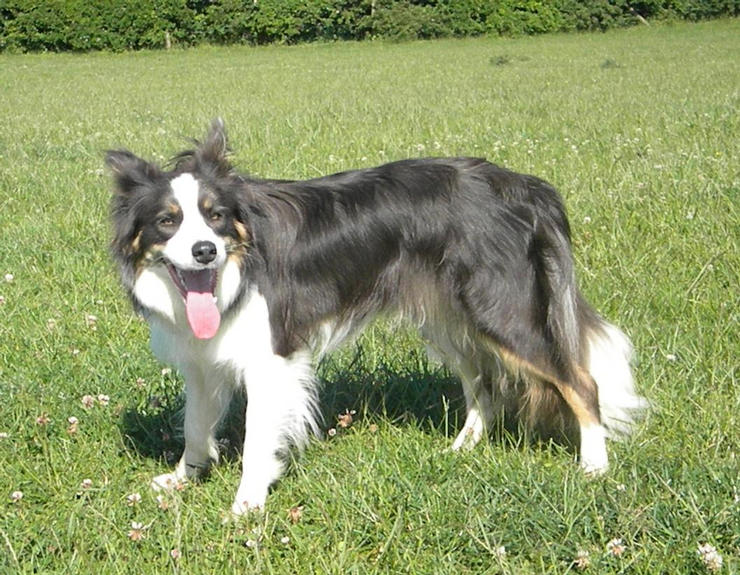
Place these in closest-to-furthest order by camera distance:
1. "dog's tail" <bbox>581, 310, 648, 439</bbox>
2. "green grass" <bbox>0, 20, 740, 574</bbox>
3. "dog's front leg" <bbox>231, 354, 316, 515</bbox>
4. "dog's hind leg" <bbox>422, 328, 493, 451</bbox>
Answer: "green grass" <bbox>0, 20, 740, 574</bbox> < "dog's front leg" <bbox>231, 354, 316, 515</bbox> < "dog's tail" <bbox>581, 310, 648, 439</bbox> < "dog's hind leg" <bbox>422, 328, 493, 451</bbox>

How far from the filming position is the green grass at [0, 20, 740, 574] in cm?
325

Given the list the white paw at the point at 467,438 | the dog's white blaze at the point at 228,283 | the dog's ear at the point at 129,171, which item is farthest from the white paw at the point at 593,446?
the dog's ear at the point at 129,171

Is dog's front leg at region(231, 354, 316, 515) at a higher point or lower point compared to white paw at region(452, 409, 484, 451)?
higher

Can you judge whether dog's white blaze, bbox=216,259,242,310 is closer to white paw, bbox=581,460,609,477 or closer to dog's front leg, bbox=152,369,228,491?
A: dog's front leg, bbox=152,369,228,491

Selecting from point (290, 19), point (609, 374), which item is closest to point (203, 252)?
point (609, 374)

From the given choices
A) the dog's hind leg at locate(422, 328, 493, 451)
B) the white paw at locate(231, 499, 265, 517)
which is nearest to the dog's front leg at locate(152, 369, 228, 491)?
the white paw at locate(231, 499, 265, 517)

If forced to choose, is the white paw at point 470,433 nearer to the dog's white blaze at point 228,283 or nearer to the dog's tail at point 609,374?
the dog's tail at point 609,374

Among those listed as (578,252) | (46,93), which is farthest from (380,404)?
(46,93)

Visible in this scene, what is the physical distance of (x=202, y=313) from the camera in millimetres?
3496

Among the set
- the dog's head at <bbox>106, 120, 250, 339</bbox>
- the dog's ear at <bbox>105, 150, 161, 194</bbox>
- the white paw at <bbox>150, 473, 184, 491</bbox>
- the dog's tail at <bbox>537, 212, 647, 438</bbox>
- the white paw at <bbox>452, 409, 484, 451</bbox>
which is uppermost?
the dog's ear at <bbox>105, 150, 161, 194</bbox>

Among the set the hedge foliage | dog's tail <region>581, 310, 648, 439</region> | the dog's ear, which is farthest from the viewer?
the hedge foliage

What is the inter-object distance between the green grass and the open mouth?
27.7 inches

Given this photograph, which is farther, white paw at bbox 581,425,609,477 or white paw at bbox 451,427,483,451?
white paw at bbox 451,427,483,451

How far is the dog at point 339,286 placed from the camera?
358 centimetres
